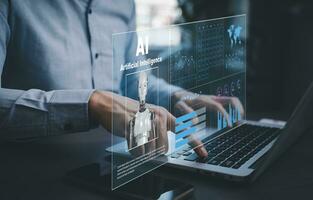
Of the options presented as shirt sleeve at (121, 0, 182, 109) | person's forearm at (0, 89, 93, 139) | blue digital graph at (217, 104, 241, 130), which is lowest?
blue digital graph at (217, 104, 241, 130)

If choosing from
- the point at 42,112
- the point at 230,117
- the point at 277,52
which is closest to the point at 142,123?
the point at 42,112

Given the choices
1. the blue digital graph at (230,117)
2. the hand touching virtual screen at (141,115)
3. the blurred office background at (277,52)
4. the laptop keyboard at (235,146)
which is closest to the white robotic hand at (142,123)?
the hand touching virtual screen at (141,115)

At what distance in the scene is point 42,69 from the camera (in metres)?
0.99

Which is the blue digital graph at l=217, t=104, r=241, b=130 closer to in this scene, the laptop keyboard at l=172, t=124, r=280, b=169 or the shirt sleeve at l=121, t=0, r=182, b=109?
the laptop keyboard at l=172, t=124, r=280, b=169

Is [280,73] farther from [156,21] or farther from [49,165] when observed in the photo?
[49,165]

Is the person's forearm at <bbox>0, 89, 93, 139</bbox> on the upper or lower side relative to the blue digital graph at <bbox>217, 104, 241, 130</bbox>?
upper

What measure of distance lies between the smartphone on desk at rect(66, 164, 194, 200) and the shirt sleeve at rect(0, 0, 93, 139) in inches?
5.6

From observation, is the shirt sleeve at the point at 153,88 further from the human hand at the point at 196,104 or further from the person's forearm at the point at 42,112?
the person's forearm at the point at 42,112

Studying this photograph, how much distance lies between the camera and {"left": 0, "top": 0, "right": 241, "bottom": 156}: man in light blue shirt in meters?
0.90

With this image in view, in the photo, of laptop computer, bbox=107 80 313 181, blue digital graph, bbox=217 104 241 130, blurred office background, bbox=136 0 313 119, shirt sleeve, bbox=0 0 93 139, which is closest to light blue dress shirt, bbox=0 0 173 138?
shirt sleeve, bbox=0 0 93 139

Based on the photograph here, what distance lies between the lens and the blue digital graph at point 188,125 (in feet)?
2.80

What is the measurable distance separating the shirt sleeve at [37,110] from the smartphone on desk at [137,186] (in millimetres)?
142

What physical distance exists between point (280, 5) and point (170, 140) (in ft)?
7.30

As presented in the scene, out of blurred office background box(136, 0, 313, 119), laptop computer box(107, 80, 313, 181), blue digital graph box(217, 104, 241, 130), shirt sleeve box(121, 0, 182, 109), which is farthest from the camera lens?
blurred office background box(136, 0, 313, 119)
